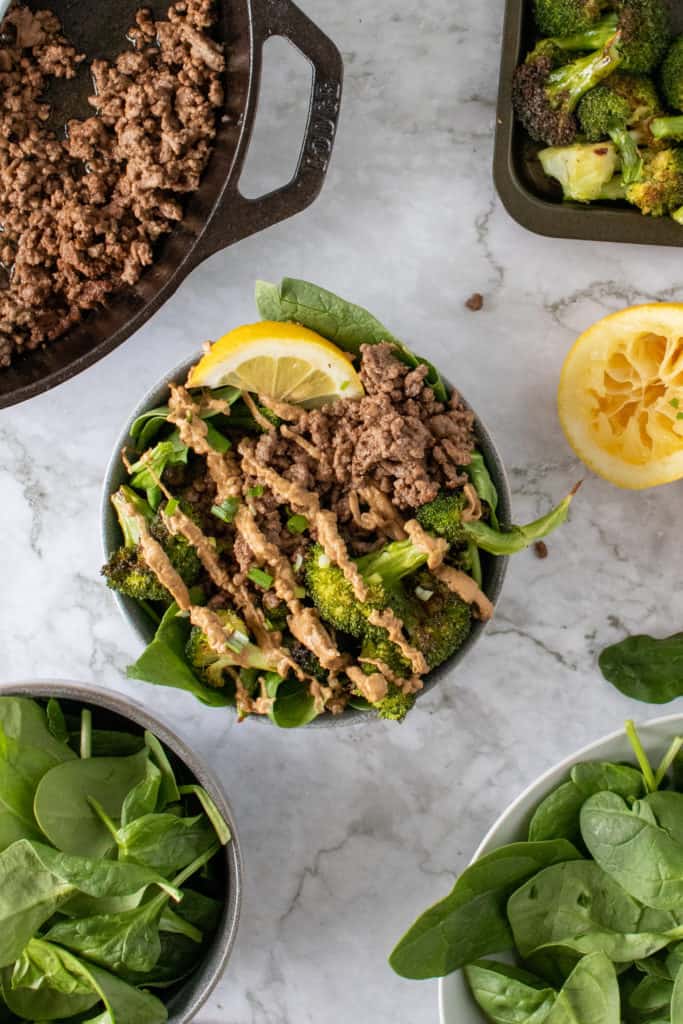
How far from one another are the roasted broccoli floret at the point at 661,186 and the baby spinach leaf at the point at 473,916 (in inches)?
39.4

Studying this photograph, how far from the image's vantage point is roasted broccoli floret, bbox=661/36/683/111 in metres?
1.79

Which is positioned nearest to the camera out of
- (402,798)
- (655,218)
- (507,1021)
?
(507,1021)

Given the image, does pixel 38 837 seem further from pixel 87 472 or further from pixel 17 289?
pixel 17 289

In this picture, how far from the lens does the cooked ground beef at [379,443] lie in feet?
5.13

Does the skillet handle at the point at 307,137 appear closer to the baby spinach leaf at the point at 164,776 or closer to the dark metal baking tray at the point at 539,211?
the dark metal baking tray at the point at 539,211

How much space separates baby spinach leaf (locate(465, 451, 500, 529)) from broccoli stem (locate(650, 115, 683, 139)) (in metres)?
0.63

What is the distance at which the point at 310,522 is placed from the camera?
1616mm

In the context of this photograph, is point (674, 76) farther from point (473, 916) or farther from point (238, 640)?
point (473, 916)

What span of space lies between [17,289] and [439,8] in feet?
2.85

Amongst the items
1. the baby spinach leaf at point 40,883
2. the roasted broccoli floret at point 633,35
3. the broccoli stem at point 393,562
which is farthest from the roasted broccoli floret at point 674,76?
the baby spinach leaf at point 40,883

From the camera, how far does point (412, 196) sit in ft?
6.31

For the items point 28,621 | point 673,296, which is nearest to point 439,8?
point 673,296

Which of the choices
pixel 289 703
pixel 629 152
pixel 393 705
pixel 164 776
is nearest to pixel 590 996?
pixel 393 705

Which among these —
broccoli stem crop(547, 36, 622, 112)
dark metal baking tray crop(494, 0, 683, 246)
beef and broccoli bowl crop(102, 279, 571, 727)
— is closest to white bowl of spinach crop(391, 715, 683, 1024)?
beef and broccoli bowl crop(102, 279, 571, 727)
